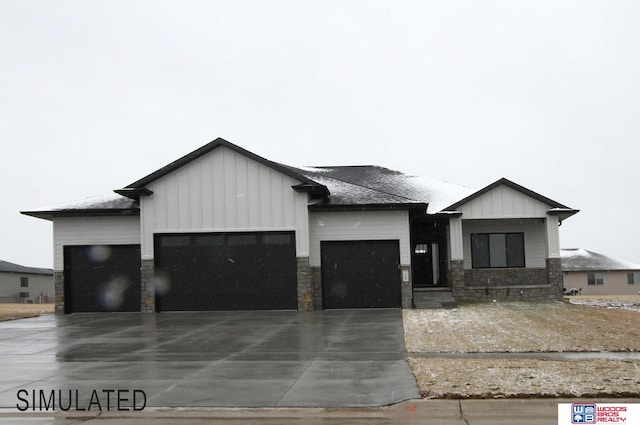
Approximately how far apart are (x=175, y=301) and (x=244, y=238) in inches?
133

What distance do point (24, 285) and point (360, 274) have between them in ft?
172

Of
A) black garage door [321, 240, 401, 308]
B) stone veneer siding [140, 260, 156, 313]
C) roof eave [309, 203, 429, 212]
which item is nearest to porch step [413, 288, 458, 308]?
black garage door [321, 240, 401, 308]

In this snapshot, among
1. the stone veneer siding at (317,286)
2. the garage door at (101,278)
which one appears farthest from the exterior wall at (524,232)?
the garage door at (101,278)

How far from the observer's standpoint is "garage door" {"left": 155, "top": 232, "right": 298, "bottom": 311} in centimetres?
2203

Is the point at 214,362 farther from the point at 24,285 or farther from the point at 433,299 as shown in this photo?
the point at 24,285

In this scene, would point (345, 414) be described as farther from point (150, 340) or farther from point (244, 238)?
point (244, 238)

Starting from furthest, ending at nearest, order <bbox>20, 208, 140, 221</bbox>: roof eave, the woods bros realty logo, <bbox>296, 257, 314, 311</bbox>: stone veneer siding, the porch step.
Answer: <bbox>20, 208, 140, 221</bbox>: roof eave → the porch step → <bbox>296, 257, 314, 311</bbox>: stone veneer siding → the woods bros realty logo

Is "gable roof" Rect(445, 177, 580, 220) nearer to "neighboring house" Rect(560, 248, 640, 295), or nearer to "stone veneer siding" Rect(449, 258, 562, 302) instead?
"stone veneer siding" Rect(449, 258, 562, 302)

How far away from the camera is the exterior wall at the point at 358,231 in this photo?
22156mm

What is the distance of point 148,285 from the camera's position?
2216 centimetres

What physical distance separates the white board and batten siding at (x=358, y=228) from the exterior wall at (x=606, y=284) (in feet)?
119

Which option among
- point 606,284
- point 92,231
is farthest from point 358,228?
point 606,284

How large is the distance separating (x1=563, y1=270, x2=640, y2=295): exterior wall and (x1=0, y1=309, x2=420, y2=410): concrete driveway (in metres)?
39.8

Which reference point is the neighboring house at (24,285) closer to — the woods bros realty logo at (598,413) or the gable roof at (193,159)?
the gable roof at (193,159)
